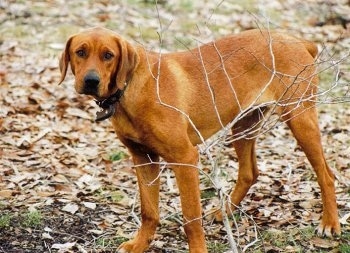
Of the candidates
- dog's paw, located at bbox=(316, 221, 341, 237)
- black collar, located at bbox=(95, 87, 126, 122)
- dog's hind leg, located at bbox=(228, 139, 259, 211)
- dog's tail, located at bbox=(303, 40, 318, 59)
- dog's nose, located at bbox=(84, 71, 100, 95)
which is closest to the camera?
dog's nose, located at bbox=(84, 71, 100, 95)

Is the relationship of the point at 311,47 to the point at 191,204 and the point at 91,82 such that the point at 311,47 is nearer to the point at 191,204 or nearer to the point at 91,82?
the point at 191,204

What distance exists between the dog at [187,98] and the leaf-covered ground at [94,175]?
21 centimetres

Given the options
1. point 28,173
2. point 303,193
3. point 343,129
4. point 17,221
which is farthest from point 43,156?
point 343,129

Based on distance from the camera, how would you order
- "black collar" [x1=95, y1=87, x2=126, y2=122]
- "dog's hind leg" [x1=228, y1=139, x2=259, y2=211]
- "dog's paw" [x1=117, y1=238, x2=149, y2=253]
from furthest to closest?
"dog's hind leg" [x1=228, y1=139, x2=259, y2=211] → "dog's paw" [x1=117, y1=238, x2=149, y2=253] → "black collar" [x1=95, y1=87, x2=126, y2=122]

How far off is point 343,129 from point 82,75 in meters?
4.55

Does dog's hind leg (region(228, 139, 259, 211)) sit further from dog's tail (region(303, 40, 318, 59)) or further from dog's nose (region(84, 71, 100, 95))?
dog's nose (region(84, 71, 100, 95))

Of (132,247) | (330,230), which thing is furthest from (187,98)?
(330,230)

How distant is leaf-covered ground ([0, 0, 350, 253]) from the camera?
5.32 m

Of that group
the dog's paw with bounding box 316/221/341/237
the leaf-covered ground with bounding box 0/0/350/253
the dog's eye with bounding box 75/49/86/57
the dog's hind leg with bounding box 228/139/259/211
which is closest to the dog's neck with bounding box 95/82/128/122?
the dog's eye with bounding box 75/49/86/57

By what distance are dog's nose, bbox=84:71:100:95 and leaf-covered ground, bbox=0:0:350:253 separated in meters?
0.45

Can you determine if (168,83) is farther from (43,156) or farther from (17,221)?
(43,156)

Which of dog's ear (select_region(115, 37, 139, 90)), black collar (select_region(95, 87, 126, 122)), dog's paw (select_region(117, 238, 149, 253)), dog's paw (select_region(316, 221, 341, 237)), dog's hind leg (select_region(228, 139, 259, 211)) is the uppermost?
dog's ear (select_region(115, 37, 139, 90))

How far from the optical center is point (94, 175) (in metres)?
6.70

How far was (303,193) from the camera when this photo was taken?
20.9ft
